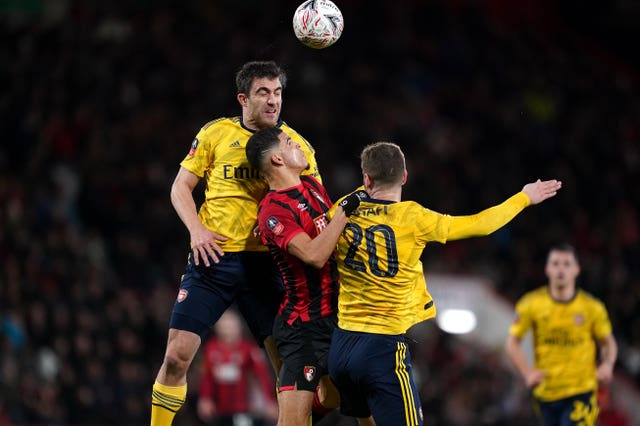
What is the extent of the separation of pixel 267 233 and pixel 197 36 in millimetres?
11986

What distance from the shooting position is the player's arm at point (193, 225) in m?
6.84

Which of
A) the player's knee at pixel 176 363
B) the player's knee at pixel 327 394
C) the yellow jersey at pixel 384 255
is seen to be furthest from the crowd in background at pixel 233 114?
the yellow jersey at pixel 384 255

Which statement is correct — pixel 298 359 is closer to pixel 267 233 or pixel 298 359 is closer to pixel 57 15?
pixel 267 233

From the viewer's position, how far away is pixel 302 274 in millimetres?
6676

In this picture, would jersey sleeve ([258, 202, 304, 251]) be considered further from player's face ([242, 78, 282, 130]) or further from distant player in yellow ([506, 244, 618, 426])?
distant player in yellow ([506, 244, 618, 426])

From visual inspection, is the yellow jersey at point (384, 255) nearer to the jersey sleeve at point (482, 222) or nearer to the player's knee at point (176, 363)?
the jersey sleeve at point (482, 222)

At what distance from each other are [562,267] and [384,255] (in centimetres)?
380

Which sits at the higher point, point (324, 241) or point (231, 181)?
point (231, 181)

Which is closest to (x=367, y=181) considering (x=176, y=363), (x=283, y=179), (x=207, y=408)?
(x=283, y=179)

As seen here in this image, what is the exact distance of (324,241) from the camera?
6238 millimetres

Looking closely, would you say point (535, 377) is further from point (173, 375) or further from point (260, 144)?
point (260, 144)

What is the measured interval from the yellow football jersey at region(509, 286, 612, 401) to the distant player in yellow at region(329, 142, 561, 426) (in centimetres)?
352

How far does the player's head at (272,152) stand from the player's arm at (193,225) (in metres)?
0.56

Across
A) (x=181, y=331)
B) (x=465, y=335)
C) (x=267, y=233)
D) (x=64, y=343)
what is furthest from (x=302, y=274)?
(x=465, y=335)
